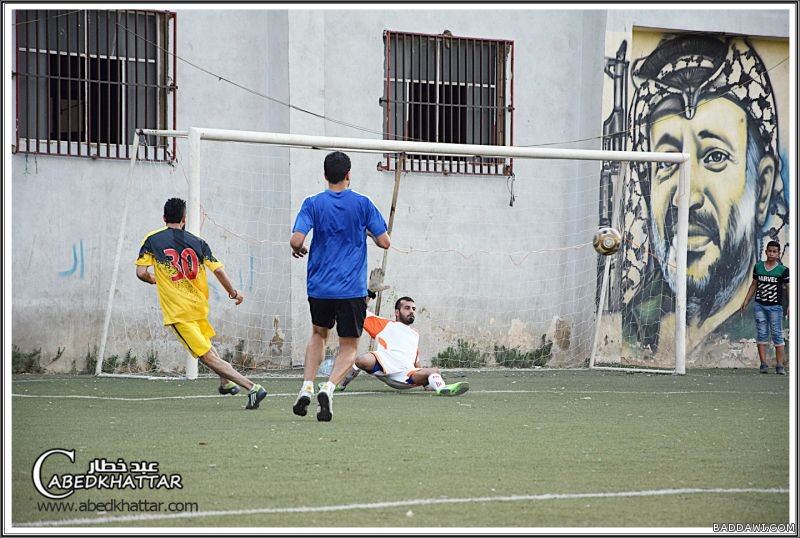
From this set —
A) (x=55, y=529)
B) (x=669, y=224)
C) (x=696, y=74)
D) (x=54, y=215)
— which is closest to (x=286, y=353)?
(x=54, y=215)

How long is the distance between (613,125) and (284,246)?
15.0ft

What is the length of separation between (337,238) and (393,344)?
8.42 ft

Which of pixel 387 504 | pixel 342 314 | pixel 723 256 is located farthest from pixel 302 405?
pixel 723 256

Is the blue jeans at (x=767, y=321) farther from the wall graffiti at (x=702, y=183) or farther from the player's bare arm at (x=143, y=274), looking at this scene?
the player's bare arm at (x=143, y=274)

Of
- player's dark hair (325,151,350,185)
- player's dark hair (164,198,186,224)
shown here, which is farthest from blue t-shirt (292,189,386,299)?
player's dark hair (164,198,186,224)

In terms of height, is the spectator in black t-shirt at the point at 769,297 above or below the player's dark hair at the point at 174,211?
below

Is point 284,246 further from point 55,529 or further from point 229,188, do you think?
point 55,529

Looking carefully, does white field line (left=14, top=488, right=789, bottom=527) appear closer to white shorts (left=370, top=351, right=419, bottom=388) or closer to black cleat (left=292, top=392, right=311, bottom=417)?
black cleat (left=292, top=392, right=311, bottom=417)

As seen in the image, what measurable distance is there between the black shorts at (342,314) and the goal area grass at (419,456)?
2.00ft

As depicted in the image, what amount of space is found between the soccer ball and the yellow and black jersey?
5.56m

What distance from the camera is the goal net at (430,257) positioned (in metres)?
14.2

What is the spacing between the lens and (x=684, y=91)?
17172 millimetres

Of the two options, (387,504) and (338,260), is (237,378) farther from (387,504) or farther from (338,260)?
(387,504)

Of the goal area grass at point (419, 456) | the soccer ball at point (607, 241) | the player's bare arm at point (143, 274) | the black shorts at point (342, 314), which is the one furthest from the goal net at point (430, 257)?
the black shorts at point (342, 314)
